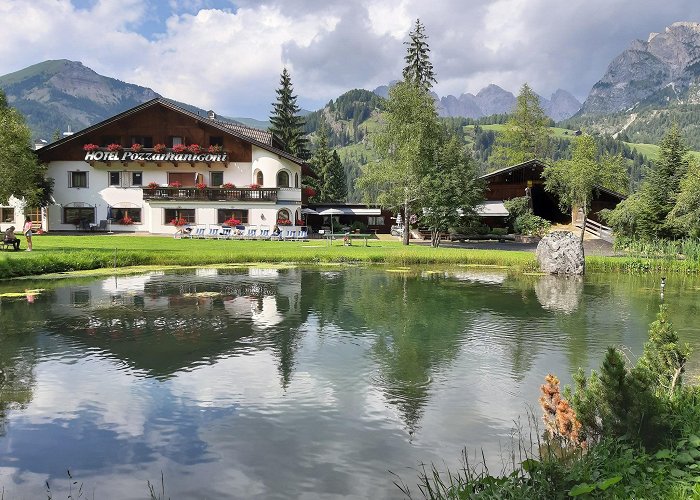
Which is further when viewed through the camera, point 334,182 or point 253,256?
point 334,182

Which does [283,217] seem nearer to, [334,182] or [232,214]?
[232,214]

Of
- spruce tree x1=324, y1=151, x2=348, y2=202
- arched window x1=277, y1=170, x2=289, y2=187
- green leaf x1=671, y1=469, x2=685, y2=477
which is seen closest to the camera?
green leaf x1=671, y1=469, x2=685, y2=477

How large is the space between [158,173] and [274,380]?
47724 millimetres

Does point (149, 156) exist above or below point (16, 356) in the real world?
above

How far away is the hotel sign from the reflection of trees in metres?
35.8

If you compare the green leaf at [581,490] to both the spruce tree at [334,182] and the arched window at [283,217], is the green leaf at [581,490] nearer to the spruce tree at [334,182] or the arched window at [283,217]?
the arched window at [283,217]

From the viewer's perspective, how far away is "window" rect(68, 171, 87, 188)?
173 feet

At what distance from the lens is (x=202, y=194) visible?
5153 centimetres

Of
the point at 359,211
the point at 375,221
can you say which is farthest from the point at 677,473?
the point at 375,221

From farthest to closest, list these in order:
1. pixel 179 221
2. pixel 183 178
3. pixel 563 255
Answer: pixel 183 178, pixel 179 221, pixel 563 255

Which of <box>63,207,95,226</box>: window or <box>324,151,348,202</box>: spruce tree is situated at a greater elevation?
<box>324,151,348,202</box>: spruce tree

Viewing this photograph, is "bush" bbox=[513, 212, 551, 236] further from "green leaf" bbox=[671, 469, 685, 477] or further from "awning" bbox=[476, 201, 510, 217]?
"green leaf" bbox=[671, 469, 685, 477]

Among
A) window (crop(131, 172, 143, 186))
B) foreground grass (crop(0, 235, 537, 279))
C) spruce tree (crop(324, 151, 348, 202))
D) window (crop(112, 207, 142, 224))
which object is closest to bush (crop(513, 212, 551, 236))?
foreground grass (crop(0, 235, 537, 279))

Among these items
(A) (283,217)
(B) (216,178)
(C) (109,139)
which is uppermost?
(C) (109,139)
